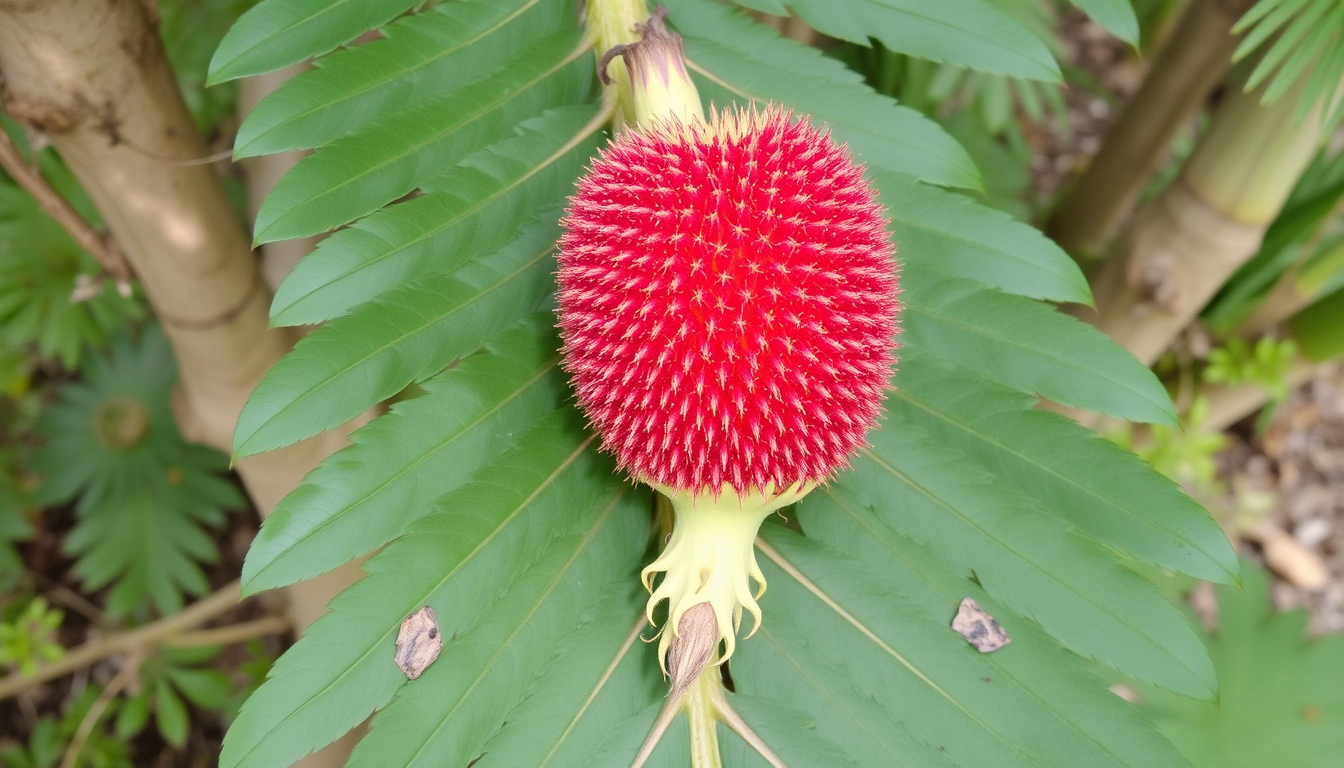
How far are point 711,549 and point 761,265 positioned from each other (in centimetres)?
30

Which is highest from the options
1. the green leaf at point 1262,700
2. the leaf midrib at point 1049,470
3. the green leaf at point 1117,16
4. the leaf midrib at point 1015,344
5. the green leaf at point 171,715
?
the green leaf at point 1117,16

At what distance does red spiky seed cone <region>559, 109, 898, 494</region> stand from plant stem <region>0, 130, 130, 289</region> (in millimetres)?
677

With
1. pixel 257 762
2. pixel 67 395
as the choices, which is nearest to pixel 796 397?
pixel 257 762

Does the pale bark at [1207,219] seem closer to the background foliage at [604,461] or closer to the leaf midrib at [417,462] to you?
the background foliage at [604,461]

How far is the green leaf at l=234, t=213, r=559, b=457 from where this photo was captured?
0.84 m

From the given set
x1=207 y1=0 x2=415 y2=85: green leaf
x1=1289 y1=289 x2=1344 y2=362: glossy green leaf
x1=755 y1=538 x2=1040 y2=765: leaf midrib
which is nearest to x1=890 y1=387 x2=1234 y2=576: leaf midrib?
x1=755 y1=538 x2=1040 y2=765: leaf midrib

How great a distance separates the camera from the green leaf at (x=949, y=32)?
1.05 m

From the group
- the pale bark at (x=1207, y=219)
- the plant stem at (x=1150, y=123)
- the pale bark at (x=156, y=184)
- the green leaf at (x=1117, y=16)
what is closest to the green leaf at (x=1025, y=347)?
the green leaf at (x=1117, y=16)

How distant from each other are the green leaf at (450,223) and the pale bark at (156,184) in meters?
0.35

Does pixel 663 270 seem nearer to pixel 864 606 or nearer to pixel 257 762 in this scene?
pixel 864 606

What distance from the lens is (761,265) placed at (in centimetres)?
88

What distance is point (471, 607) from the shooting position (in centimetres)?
90

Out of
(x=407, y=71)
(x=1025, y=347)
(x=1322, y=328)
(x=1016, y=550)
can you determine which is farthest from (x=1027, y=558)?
(x=1322, y=328)

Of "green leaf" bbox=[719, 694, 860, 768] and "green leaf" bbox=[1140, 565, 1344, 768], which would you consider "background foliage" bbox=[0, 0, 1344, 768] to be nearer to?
"green leaf" bbox=[719, 694, 860, 768]
